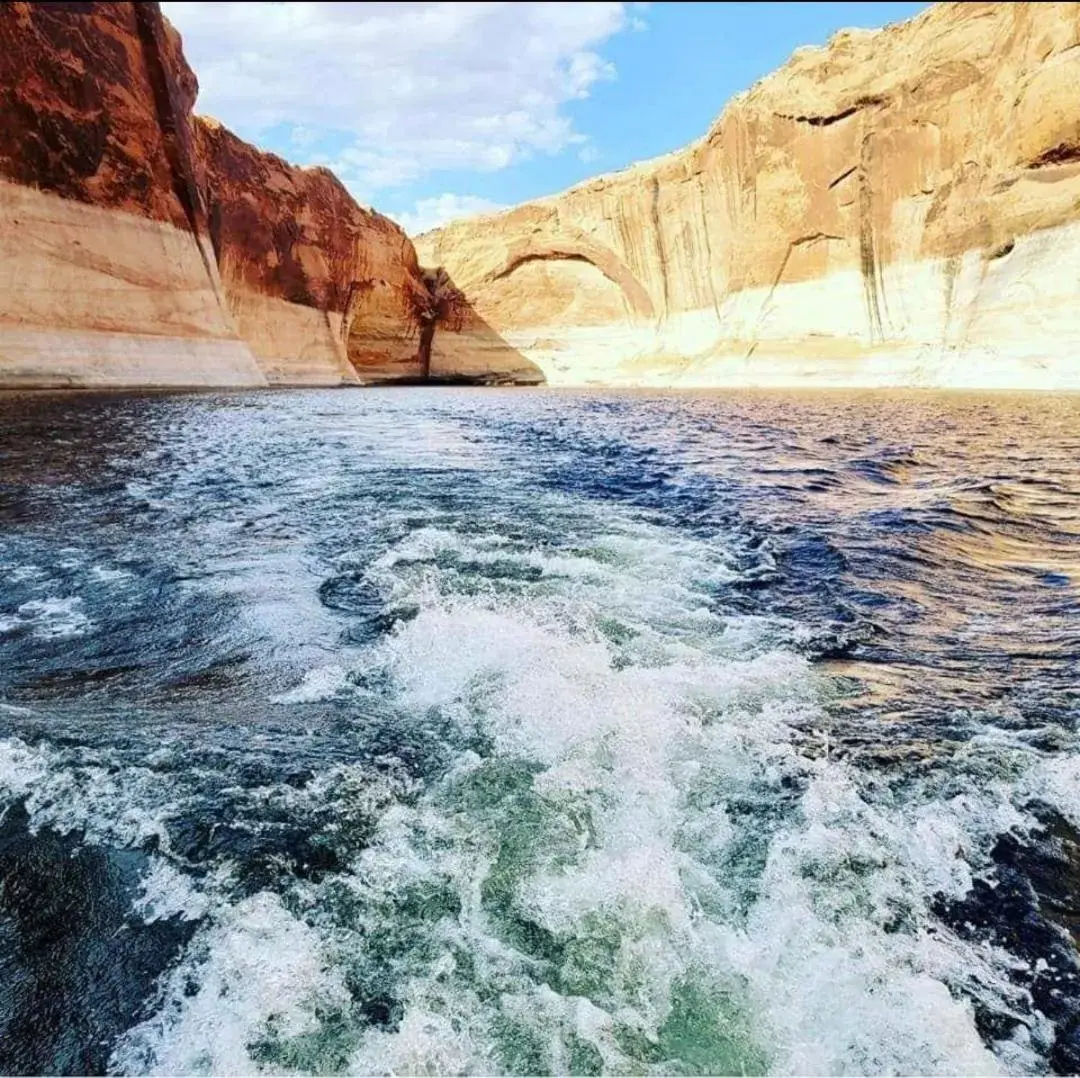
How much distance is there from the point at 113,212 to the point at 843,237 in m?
36.4

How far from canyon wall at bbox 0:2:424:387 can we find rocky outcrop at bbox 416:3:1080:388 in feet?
83.9

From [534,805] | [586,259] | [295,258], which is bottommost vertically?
[534,805]

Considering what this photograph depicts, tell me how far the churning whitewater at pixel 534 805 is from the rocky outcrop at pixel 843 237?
93.5 ft

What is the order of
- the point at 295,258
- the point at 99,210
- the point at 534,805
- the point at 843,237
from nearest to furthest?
the point at 534,805 < the point at 99,210 < the point at 843,237 < the point at 295,258

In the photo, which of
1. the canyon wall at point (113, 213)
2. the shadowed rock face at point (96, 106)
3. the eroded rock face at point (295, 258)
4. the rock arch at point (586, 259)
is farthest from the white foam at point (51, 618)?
the rock arch at point (586, 259)

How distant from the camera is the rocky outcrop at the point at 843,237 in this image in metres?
28.3

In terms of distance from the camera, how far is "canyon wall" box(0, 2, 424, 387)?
1920 centimetres

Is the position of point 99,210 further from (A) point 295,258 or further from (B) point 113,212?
(A) point 295,258

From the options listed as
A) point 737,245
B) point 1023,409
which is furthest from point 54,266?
point 737,245

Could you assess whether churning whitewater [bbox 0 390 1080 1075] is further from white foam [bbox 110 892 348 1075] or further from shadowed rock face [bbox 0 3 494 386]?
shadowed rock face [bbox 0 3 494 386]

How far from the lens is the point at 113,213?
2216 centimetres

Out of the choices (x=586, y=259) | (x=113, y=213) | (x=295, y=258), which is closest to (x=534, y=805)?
(x=113, y=213)

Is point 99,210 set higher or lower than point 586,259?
lower

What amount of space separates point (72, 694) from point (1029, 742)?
4.63 metres
